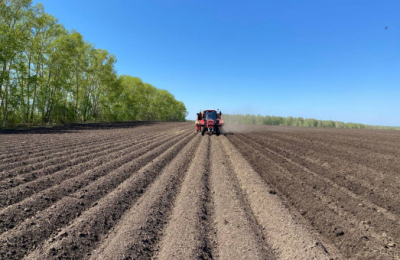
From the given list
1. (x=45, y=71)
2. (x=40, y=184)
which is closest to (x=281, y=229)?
(x=40, y=184)

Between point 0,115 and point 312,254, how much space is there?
28.5 m

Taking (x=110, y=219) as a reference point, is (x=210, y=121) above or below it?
above

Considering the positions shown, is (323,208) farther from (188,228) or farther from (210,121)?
(210,121)

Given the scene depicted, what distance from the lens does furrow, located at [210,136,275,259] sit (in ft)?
9.78

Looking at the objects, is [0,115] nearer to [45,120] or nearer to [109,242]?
[45,120]

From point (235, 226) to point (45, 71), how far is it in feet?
100

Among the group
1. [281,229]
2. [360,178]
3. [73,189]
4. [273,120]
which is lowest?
[281,229]

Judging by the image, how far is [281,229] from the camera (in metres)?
3.64

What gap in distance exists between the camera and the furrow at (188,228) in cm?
295

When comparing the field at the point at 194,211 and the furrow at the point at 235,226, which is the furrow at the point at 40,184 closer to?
the field at the point at 194,211

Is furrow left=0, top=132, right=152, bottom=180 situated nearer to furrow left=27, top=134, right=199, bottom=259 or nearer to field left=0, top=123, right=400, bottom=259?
field left=0, top=123, right=400, bottom=259

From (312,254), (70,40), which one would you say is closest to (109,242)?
(312,254)

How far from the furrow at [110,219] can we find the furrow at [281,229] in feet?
6.31

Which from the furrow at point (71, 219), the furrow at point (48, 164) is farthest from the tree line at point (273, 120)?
the furrow at point (71, 219)
